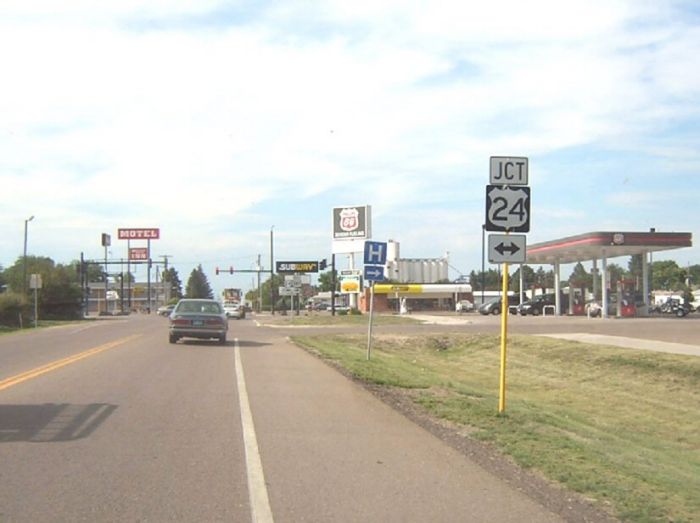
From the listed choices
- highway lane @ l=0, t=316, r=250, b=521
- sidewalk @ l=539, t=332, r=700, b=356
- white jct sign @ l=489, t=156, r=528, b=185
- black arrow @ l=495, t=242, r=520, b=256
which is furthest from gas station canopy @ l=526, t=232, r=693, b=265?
black arrow @ l=495, t=242, r=520, b=256

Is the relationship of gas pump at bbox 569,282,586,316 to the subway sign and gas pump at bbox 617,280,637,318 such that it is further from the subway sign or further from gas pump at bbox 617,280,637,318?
the subway sign

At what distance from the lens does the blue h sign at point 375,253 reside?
785 inches

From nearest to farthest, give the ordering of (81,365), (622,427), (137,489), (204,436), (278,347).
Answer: (137,489), (204,436), (622,427), (81,365), (278,347)

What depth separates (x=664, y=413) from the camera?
637 inches

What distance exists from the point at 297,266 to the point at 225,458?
294ft

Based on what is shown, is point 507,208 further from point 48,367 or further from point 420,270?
point 420,270

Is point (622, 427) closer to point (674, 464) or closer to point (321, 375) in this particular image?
point (674, 464)

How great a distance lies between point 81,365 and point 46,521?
13.0 metres

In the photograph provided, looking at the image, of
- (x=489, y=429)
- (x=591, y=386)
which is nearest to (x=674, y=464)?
(x=489, y=429)

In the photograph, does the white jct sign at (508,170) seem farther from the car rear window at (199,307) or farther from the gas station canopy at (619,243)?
the gas station canopy at (619,243)

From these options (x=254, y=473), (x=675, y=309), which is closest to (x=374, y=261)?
(x=254, y=473)

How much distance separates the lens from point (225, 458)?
8.09 metres

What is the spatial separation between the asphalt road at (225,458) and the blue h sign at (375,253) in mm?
5258

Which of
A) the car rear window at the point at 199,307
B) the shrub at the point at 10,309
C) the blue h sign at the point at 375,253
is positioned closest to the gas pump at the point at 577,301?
the shrub at the point at 10,309
